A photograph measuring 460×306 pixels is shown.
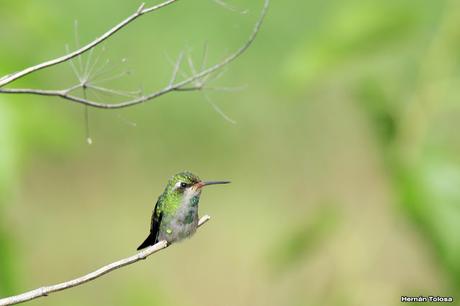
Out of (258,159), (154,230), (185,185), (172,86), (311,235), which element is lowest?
(258,159)

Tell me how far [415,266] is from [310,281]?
92 centimetres

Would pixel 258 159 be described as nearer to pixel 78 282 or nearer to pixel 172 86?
pixel 172 86

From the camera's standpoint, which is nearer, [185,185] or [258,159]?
[185,185]

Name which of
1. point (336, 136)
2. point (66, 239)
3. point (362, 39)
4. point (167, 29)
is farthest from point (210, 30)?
point (362, 39)

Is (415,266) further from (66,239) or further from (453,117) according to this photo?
(66,239)

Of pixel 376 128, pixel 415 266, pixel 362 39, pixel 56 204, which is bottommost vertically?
pixel 415 266

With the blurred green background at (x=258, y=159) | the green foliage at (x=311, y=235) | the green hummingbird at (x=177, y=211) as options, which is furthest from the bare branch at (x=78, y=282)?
the green foliage at (x=311, y=235)

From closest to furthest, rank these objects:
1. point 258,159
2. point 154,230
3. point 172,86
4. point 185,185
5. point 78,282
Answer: point 78,282 < point 172,86 < point 154,230 < point 185,185 < point 258,159

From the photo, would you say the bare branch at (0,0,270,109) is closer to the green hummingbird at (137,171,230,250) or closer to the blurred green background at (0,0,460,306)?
the green hummingbird at (137,171,230,250)

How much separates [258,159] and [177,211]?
670cm

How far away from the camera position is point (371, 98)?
589 cm

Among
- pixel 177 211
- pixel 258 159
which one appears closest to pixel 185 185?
pixel 177 211

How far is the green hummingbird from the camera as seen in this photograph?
12.6ft

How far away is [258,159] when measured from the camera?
10.6 meters
